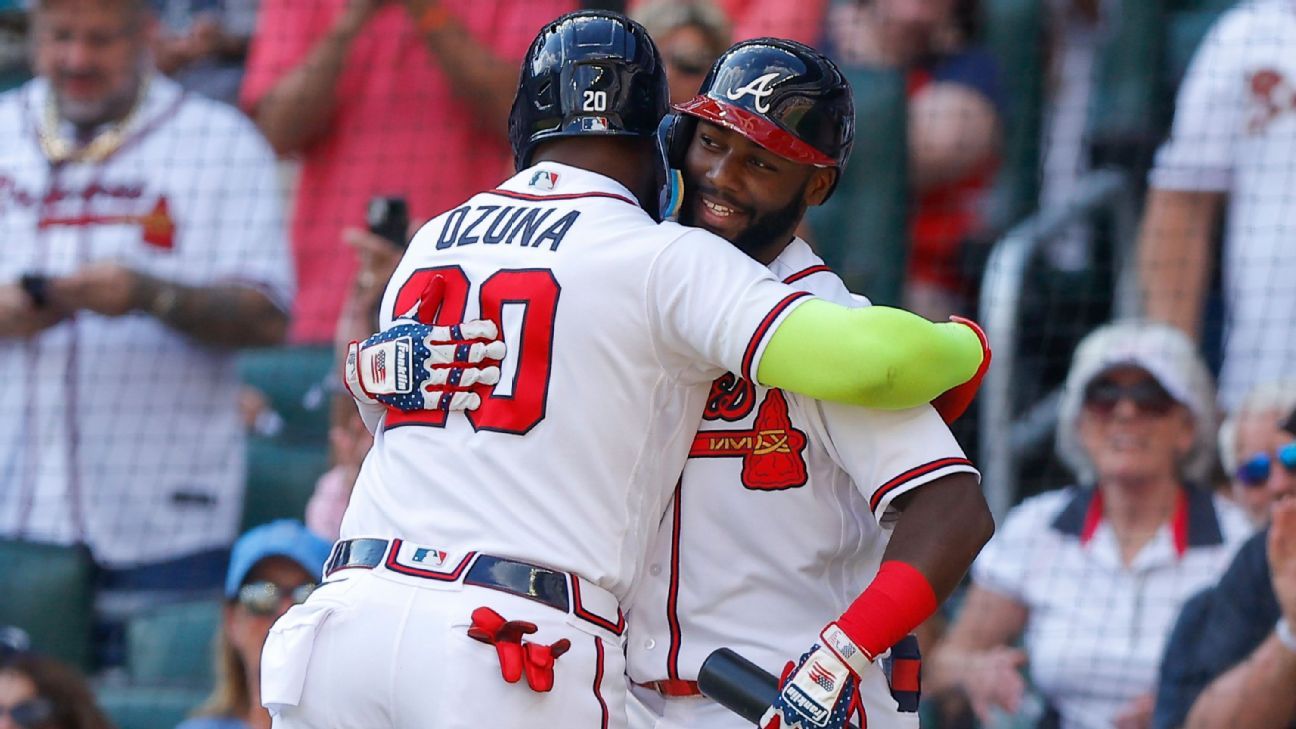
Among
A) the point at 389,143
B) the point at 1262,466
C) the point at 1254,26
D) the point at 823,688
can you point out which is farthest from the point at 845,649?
the point at 389,143

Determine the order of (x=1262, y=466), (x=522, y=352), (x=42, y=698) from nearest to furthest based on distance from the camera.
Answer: (x=522, y=352) → (x=1262, y=466) → (x=42, y=698)

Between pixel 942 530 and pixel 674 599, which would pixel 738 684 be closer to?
pixel 674 599

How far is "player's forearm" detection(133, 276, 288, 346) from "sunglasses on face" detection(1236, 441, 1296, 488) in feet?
8.67

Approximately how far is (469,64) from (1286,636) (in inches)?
108

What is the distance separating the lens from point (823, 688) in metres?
2.56

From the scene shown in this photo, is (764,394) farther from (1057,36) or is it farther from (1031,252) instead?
(1057,36)

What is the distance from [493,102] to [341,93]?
520mm

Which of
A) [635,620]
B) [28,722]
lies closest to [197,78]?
[28,722]

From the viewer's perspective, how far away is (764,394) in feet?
9.43

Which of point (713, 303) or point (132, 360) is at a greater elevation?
point (713, 303)

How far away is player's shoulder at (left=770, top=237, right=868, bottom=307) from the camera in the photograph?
2.90 metres

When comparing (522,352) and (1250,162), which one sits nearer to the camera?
(522,352)

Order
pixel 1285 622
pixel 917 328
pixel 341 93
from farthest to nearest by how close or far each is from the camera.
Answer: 1. pixel 341 93
2. pixel 1285 622
3. pixel 917 328

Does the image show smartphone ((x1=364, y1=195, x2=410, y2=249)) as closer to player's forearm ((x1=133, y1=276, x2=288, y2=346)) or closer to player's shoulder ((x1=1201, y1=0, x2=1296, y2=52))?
player's forearm ((x1=133, y1=276, x2=288, y2=346))
